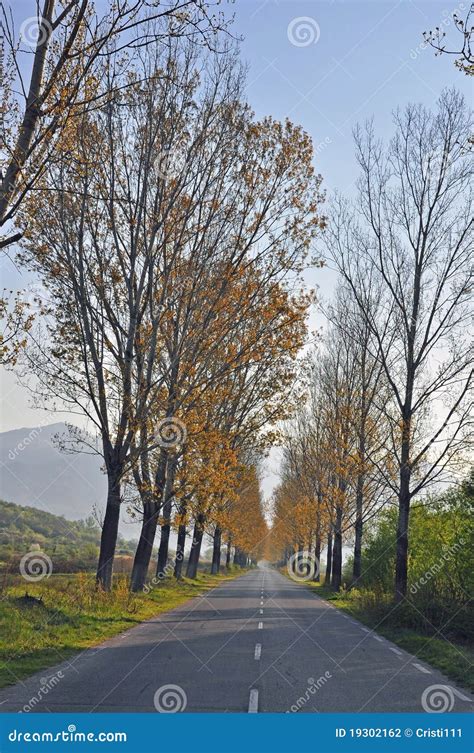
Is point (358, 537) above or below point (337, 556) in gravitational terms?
above

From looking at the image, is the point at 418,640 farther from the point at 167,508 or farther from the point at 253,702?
the point at 167,508

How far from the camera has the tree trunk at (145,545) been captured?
23703 mm

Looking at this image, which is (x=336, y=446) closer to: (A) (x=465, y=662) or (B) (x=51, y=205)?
(B) (x=51, y=205)

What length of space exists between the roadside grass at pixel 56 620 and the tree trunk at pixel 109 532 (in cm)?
41

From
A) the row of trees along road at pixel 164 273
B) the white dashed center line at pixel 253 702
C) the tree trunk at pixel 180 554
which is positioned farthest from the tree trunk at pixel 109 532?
the tree trunk at pixel 180 554

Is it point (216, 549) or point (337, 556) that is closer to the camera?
point (337, 556)

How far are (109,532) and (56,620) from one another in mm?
5994

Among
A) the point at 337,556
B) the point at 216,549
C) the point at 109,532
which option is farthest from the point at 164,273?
the point at 216,549

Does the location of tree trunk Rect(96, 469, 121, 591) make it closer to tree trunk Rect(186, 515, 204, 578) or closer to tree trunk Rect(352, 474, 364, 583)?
tree trunk Rect(352, 474, 364, 583)

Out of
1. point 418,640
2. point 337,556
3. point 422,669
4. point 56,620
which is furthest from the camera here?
point 337,556

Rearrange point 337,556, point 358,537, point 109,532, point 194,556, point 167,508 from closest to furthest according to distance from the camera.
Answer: point 109,532 → point 167,508 → point 358,537 → point 337,556 → point 194,556

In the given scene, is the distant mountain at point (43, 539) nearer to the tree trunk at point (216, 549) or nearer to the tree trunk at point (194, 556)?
the tree trunk at point (194, 556)

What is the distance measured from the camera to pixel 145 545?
2403 cm

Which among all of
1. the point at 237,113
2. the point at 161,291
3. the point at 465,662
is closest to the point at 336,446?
the point at 161,291
